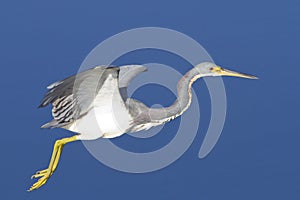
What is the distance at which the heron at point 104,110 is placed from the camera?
31.0 ft

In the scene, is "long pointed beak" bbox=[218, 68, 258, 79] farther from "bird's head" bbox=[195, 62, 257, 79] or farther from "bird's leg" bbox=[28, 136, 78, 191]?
"bird's leg" bbox=[28, 136, 78, 191]

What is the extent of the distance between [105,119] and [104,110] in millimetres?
112

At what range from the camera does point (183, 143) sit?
10.4 meters

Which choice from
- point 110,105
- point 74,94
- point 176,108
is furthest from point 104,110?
point 176,108

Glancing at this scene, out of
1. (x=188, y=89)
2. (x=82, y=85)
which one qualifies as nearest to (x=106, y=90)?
(x=82, y=85)

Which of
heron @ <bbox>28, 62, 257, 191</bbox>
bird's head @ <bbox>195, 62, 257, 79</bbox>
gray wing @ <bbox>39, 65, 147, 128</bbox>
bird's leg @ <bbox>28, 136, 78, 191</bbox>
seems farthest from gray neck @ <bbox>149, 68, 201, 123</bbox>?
bird's leg @ <bbox>28, 136, 78, 191</bbox>

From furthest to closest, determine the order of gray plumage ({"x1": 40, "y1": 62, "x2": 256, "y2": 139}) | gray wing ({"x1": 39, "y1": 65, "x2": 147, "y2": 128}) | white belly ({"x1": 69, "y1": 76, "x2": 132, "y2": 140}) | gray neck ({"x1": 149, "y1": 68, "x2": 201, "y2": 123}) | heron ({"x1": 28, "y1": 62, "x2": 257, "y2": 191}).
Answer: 1. gray neck ({"x1": 149, "y1": 68, "x2": 201, "y2": 123})
2. white belly ({"x1": 69, "y1": 76, "x2": 132, "y2": 140})
3. heron ({"x1": 28, "y1": 62, "x2": 257, "y2": 191})
4. gray plumage ({"x1": 40, "y1": 62, "x2": 256, "y2": 139})
5. gray wing ({"x1": 39, "y1": 65, "x2": 147, "y2": 128})

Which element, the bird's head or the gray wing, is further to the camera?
the bird's head

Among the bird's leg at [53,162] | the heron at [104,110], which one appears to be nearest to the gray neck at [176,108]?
the heron at [104,110]

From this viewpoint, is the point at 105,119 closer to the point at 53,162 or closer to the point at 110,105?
the point at 110,105

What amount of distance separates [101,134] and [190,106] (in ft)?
3.25

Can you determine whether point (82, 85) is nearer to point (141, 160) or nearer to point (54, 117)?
point (54, 117)

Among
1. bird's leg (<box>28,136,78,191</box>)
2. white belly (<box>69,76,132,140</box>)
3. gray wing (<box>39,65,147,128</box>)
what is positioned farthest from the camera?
bird's leg (<box>28,136,78,191</box>)

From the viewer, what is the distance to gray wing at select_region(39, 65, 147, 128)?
29.7 ft
